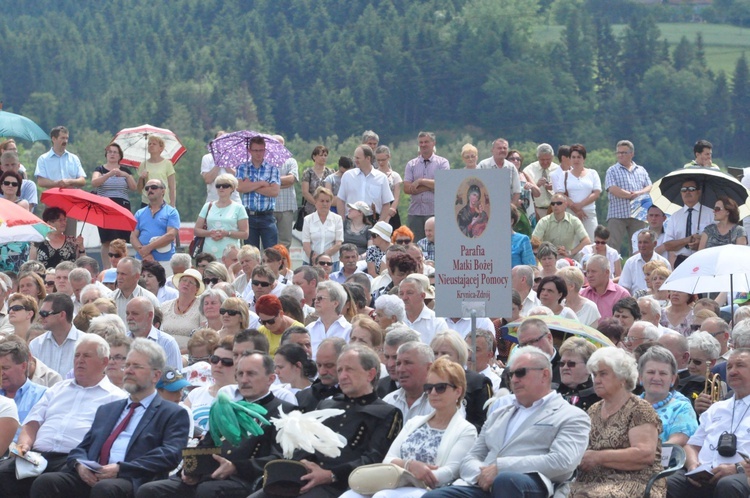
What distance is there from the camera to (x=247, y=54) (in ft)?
391

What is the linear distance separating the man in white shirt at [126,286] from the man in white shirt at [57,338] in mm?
1602

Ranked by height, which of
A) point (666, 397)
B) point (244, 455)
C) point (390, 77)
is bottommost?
point (390, 77)

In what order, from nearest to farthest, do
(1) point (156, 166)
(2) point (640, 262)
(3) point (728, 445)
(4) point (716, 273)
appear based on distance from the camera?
(3) point (728, 445) → (4) point (716, 273) → (2) point (640, 262) → (1) point (156, 166)

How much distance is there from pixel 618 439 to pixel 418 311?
11.5 ft

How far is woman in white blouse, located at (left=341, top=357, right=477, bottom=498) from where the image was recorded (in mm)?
7602

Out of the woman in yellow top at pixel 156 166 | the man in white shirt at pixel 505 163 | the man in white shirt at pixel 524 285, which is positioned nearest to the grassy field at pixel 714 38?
the man in white shirt at pixel 505 163

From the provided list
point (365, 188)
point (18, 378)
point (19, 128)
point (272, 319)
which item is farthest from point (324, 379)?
point (19, 128)

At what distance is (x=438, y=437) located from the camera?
7785 millimetres

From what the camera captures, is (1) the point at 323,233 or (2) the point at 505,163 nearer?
(1) the point at 323,233

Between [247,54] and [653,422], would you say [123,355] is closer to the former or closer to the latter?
[653,422]

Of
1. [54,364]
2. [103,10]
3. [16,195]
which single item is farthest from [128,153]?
[103,10]

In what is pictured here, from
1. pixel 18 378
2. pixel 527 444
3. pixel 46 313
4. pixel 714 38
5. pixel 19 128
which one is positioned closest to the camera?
pixel 527 444

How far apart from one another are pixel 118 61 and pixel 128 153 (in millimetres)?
109353

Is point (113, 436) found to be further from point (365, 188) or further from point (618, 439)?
point (365, 188)
